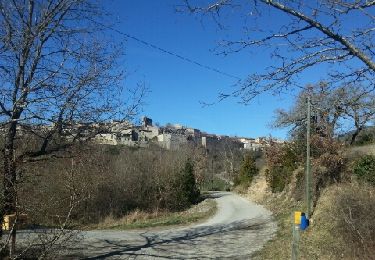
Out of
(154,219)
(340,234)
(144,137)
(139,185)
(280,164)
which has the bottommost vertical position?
(154,219)

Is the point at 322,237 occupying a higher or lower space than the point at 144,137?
lower

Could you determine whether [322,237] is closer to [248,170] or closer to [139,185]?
[139,185]

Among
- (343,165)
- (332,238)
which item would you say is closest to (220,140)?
(343,165)

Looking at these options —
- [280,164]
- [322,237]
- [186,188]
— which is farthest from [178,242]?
[186,188]

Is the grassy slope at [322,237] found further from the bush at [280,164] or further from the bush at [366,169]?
the bush at [280,164]

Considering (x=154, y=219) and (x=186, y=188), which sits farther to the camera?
(x=186, y=188)

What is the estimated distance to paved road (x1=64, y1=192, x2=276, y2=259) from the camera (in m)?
15.3

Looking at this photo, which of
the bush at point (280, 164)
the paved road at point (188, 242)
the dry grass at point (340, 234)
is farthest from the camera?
the bush at point (280, 164)

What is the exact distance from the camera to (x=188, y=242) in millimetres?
18438

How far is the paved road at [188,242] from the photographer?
50.2ft

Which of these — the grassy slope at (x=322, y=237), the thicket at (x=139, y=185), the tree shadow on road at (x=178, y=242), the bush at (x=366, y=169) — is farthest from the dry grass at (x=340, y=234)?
the thicket at (x=139, y=185)

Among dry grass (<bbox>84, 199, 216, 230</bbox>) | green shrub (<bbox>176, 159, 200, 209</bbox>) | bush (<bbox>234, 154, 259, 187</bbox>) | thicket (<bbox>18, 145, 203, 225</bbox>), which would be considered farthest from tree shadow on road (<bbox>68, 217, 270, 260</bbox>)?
bush (<bbox>234, 154, 259, 187</bbox>)

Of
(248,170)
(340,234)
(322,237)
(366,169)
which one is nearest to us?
(340,234)

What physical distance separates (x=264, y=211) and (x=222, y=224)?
5685 millimetres
